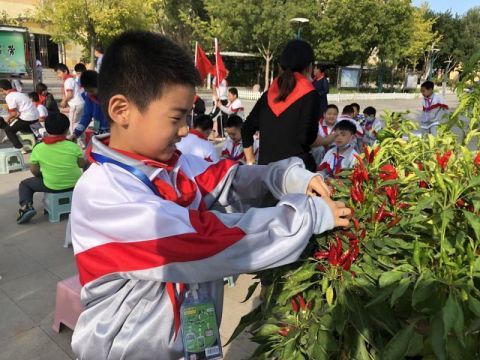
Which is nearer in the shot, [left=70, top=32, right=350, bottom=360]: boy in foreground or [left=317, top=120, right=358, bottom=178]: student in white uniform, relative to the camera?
[left=70, top=32, right=350, bottom=360]: boy in foreground

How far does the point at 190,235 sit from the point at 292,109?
79.6 inches

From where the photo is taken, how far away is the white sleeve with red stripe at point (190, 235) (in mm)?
1083

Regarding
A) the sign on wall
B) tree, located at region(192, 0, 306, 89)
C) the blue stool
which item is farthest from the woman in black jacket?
tree, located at region(192, 0, 306, 89)

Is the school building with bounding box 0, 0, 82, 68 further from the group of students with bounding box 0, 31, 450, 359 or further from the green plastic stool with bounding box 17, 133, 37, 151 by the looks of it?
the group of students with bounding box 0, 31, 450, 359

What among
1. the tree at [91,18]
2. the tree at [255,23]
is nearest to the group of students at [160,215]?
the tree at [91,18]

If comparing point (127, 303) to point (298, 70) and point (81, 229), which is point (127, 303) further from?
point (298, 70)

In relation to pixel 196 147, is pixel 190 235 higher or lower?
higher

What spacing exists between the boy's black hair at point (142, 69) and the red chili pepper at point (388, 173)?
0.61 m

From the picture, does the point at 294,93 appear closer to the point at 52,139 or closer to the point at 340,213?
the point at 340,213

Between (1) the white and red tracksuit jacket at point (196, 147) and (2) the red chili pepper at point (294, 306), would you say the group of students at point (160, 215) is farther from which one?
(1) the white and red tracksuit jacket at point (196, 147)

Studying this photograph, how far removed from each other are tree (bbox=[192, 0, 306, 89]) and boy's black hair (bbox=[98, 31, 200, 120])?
22219 millimetres

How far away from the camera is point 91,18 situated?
17.6 meters

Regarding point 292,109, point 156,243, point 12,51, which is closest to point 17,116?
point 12,51

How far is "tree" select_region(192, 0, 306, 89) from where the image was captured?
2223cm
